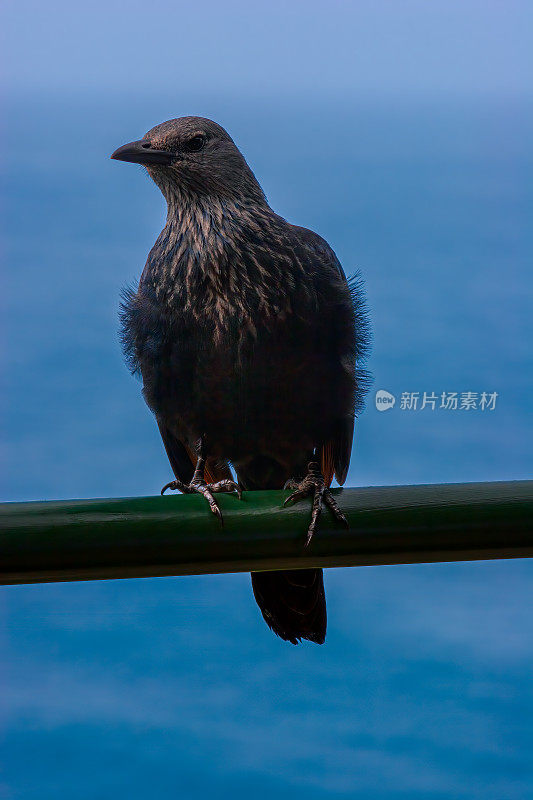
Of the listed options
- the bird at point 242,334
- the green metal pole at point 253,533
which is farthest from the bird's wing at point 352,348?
the green metal pole at point 253,533

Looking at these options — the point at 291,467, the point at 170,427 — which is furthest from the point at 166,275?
the point at 291,467

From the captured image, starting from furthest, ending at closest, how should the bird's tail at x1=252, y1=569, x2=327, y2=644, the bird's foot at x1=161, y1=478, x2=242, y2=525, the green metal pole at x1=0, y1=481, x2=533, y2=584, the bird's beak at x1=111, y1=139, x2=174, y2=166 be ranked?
the bird's beak at x1=111, y1=139, x2=174, y2=166
the bird's tail at x1=252, y1=569, x2=327, y2=644
the bird's foot at x1=161, y1=478, x2=242, y2=525
the green metal pole at x1=0, y1=481, x2=533, y2=584

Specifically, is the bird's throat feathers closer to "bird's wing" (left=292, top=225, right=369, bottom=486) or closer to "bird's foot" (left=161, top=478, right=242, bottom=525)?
"bird's wing" (left=292, top=225, right=369, bottom=486)

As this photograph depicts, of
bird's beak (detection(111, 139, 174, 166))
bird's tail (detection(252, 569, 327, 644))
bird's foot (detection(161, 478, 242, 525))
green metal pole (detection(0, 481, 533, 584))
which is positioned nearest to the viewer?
green metal pole (detection(0, 481, 533, 584))

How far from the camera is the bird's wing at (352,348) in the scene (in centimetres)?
261

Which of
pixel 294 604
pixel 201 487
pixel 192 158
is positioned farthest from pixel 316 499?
pixel 192 158

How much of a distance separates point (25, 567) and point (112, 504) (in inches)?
6.7

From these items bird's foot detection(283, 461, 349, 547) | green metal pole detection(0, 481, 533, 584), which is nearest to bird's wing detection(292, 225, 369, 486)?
bird's foot detection(283, 461, 349, 547)

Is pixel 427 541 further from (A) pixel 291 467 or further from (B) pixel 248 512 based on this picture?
(A) pixel 291 467

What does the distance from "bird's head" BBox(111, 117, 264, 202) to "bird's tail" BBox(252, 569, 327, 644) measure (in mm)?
1071

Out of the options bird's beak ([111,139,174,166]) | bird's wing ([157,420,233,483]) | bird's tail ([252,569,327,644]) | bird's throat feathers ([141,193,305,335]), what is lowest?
bird's tail ([252,569,327,644])

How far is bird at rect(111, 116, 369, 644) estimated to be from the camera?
2.49m

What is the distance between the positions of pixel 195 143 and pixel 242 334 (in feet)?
2.10

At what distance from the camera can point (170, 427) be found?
105 inches
